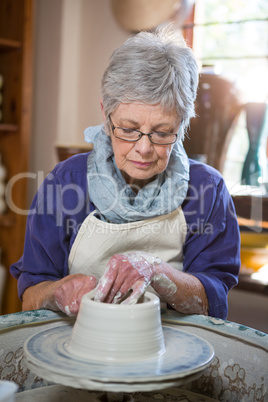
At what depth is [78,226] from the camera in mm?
1322

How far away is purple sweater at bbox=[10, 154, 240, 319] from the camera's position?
1307 mm

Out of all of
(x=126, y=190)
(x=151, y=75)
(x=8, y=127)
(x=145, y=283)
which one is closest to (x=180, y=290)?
(x=145, y=283)

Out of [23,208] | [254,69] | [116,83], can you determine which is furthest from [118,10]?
[116,83]

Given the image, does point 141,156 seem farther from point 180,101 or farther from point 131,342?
point 131,342

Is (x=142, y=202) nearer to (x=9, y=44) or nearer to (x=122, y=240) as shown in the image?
(x=122, y=240)

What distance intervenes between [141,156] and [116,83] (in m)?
0.18

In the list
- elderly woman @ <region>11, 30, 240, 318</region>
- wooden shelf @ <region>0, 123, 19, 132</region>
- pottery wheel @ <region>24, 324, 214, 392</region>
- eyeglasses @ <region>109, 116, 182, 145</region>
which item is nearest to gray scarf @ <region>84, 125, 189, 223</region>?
elderly woman @ <region>11, 30, 240, 318</region>

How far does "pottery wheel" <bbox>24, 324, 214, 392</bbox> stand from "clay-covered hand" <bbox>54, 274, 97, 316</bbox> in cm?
10

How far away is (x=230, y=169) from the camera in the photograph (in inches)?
122

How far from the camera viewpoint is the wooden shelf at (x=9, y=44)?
8.76 ft

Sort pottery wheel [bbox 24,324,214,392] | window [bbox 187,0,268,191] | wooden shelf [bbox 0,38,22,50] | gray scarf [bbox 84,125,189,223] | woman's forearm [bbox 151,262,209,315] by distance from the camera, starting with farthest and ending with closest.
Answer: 1. window [bbox 187,0,268,191]
2. wooden shelf [bbox 0,38,22,50]
3. gray scarf [bbox 84,125,189,223]
4. woman's forearm [bbox 151,262,209,315]
5. pottery wheel [bbox 24,324,214,392]

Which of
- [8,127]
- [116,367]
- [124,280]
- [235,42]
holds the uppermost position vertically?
[235,42]

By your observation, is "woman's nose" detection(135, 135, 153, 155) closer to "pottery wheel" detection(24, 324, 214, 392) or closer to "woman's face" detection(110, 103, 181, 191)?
"woman's face" detection(110, 103, 181, 191)

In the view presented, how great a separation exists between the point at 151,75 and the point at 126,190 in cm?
31
